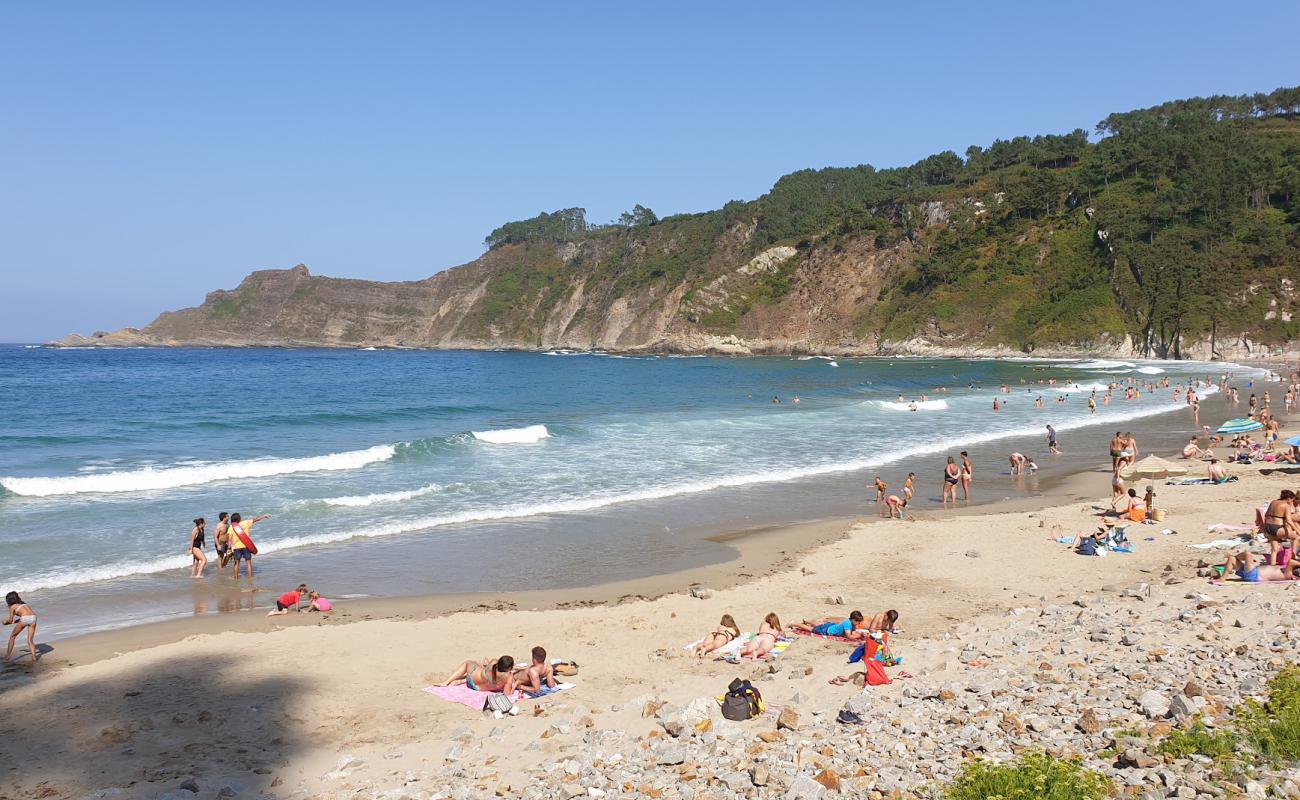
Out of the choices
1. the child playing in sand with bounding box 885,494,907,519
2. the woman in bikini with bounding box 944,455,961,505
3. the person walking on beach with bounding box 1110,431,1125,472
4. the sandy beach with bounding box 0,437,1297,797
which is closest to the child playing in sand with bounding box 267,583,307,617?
the sandy beach with bounding box 0,437,1297,797

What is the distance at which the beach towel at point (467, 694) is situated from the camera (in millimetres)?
8859

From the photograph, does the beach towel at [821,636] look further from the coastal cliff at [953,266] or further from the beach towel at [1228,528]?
the coastal cliff at [953,266]

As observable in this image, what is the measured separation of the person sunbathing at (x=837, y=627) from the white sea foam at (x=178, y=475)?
18.1 meters

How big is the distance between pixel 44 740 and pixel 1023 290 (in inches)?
4042

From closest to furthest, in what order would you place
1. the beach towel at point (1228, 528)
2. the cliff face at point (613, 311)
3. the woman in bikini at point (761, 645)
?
the woman in bikini at point (761, 645)
the beach towel at point (1228, 528)
the cliff face at point (613, 311)

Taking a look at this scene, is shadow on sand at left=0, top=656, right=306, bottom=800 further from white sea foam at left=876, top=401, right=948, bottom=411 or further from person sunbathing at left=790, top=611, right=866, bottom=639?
white sea foam at left=876, top=401, right=948, bottom=411

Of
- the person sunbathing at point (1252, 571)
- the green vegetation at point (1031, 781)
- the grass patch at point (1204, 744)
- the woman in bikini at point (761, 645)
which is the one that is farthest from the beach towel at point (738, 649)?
the person sunbathing at point (1252, 571)

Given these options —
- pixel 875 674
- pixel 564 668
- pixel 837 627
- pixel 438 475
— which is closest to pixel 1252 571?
pixel 837 627

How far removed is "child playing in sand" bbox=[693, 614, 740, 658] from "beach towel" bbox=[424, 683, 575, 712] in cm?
170

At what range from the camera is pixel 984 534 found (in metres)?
16.0

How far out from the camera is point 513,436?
32156 mm

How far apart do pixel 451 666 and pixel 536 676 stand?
5.01 ft

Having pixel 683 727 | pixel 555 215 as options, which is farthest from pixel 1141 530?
pixel 555 215

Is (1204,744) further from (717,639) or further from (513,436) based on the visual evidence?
(513,436)
